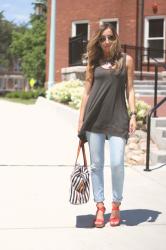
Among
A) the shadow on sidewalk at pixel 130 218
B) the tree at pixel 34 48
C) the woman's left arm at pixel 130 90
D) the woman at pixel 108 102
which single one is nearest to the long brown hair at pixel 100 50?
the woman at pixel 108 102

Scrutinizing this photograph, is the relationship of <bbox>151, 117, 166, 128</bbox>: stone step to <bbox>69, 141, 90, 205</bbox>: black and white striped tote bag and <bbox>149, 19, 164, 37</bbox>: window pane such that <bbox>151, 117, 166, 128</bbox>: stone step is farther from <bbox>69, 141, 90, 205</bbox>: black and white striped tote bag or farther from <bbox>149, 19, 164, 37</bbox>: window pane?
<bbox>149, 19, 164, 37</bbox>: window pane

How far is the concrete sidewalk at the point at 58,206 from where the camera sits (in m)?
5.36

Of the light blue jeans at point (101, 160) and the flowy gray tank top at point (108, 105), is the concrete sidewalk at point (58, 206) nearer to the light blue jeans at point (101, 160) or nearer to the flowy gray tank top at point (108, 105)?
the light blue jeans at point (101, 160)

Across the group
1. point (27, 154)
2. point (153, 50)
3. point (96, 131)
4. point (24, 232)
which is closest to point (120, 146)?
point (96, 131)

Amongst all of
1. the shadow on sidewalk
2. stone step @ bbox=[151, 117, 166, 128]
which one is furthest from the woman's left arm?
stone step @ bbox=[151, 117, 166, 128]

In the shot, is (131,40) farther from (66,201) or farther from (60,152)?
(66,201)

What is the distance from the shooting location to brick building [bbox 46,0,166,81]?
862 inches

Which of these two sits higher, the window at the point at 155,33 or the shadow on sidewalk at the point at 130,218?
the window at the point at 155,33

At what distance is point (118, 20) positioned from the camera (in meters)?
22.8

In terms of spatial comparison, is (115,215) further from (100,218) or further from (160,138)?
(160,138)

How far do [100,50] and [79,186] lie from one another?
4.50 ft

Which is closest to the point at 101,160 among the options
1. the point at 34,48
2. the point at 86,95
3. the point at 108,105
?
the point at 108,105

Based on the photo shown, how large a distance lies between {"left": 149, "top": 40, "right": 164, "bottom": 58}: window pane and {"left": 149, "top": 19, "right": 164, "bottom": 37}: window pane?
30 centimetres

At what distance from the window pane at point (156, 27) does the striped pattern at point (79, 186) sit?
1689cm
